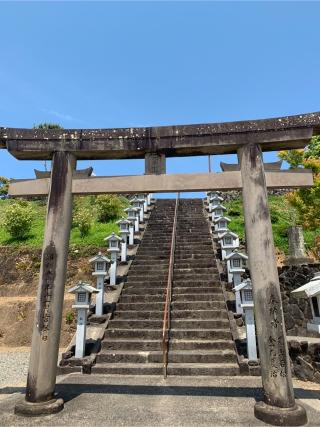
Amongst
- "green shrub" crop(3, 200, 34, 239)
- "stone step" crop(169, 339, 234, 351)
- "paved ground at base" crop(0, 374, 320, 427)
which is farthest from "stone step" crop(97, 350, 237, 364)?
"green shrub" crop(3, 200, 34, 239)

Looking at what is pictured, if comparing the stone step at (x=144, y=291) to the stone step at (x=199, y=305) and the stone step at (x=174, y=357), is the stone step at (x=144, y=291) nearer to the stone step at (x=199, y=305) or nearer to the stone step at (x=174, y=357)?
the stone step at (x=199, y=305)

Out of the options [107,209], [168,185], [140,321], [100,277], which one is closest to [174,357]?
[140,321]

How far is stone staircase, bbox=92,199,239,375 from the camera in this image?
22.5 feet

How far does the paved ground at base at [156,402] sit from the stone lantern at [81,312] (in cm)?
58

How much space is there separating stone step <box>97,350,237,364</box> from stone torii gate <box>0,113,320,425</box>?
8.24 ft

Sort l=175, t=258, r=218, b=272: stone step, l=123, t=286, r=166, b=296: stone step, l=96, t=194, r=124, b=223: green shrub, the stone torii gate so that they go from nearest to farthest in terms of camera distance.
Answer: the stone torii gate → l=123, t=286, r=166, b=296: stone step → l=175, t=258, r=218, b=272: stone step → l=96, t=194, r=124, b=223: green shrub

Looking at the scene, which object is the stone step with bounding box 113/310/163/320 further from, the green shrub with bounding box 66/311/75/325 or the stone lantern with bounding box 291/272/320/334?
the stone lantern with bounding box 291/272/320/334

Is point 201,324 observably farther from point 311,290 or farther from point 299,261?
point 299,261

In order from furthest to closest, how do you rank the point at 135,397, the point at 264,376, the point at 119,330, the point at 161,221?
the point at 161,221 < the point at 119,330 < the point at 135,397 < the point at 264,376

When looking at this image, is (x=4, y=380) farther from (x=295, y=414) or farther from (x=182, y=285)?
(x=295, y=414)

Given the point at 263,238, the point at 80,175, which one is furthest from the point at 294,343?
the point at 80,175

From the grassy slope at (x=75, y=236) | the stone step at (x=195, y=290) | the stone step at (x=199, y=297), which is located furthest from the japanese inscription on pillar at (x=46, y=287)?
the grassy slope at (x=75, y=236)

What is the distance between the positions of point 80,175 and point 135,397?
11.9ft

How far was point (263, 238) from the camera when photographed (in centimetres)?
469
